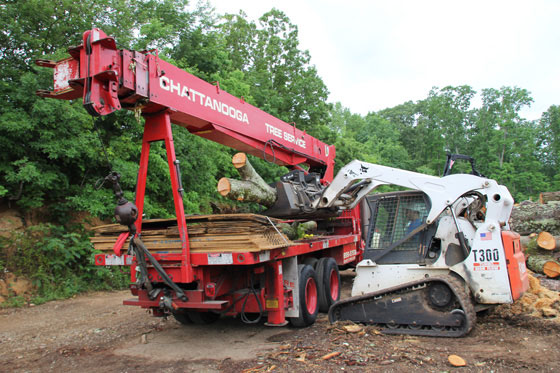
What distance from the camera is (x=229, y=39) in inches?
1229

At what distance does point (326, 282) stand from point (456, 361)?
119 inches

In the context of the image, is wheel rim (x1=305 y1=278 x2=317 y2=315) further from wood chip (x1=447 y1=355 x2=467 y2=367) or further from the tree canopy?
the tree canopy

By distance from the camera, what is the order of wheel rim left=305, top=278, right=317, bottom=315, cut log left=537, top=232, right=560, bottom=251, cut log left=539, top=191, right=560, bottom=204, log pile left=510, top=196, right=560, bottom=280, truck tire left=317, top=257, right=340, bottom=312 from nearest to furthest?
wheel rim left=305, top=278, right=317, bottom=315
truck tire left=317, top=257, right=340, bottom=312
log pile left=510, top=196, right=560, bottom=280
cut log left=537, top=232, right=560, bottom=251
cut log left=539, top=191, right=560, bottom=204

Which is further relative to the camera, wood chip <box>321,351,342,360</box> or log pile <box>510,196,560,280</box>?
log pile <box>510,196,560,280</box>

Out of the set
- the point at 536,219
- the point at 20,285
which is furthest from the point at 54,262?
the point at 536,219

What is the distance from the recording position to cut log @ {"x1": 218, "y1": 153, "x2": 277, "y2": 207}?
605 cm

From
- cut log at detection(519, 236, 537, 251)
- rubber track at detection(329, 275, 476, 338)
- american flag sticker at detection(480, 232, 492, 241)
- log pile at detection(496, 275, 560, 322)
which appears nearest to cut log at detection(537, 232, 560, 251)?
cut log at detection(519, 236, 537, 251)

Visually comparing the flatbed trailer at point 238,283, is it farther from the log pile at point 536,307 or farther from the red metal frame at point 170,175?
the log pile at point 536,307

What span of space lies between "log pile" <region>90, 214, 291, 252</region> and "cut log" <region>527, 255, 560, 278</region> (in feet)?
28.8

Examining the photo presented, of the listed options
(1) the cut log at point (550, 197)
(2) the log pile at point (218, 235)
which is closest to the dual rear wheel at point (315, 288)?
(2) the log pile at point (218, 235)

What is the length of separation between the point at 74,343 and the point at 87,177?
19.0ft

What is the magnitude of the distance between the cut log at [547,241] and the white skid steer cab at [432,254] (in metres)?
6.65

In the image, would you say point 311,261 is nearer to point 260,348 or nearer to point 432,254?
point 432,254

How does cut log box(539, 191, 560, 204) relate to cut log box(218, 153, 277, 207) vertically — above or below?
above
